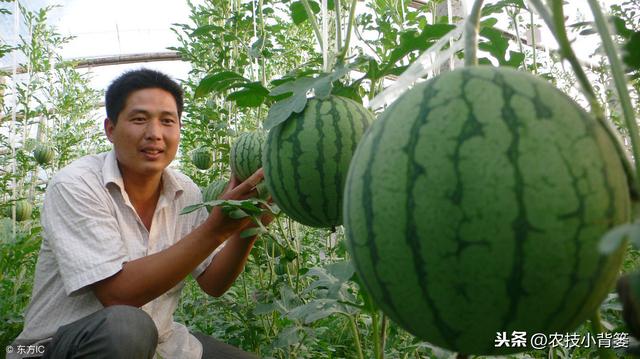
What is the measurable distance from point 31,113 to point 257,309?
6111 millimetres

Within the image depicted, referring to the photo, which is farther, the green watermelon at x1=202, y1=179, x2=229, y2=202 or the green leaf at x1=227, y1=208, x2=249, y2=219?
the green watermelon at x1=202, y1=179, x2=229, y2=202

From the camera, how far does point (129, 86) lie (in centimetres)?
276

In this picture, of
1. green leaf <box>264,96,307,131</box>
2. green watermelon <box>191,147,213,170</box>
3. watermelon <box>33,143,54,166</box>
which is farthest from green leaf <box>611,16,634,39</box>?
watermelon <box>33,143,54,166</box>

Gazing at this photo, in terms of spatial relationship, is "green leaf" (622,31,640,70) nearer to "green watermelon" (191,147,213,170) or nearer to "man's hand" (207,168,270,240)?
"man's hand" (207,168,270,240)

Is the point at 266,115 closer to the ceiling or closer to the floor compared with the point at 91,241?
closer to the ceiling

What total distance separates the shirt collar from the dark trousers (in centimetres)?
65

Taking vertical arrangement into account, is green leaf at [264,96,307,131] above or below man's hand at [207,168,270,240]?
above

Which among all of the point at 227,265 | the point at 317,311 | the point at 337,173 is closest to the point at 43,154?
the point at 227,265

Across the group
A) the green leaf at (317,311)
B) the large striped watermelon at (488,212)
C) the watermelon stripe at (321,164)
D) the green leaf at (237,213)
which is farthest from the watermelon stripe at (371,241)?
the green leaf at (237,213)

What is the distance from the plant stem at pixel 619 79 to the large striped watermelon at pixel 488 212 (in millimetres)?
42

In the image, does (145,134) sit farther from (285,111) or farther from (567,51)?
(567,51)

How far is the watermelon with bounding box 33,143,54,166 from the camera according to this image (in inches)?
303

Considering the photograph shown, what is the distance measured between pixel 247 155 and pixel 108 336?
0.99 m

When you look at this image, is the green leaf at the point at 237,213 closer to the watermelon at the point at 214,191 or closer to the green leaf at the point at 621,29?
the watermelon at the point at 214,191
